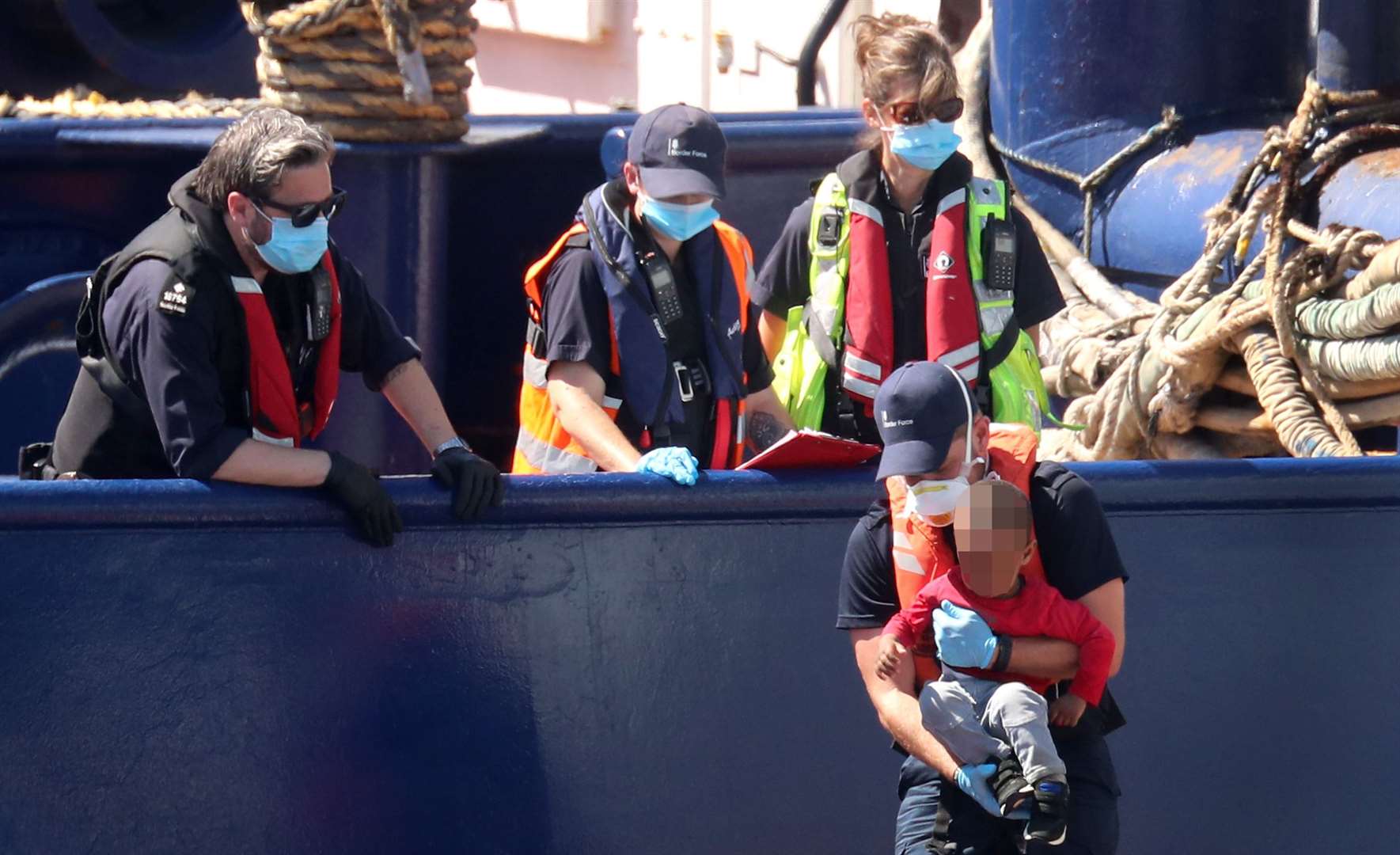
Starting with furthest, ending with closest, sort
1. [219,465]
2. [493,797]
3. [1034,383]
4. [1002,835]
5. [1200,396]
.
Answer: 1. [1200,396]
2. [1034,383]
3. [493,797]
4. [219,465]
5. [1002,835]

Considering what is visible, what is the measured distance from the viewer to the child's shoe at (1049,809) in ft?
9.10

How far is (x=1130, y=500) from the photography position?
3672mm

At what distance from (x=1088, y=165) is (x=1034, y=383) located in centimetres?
187

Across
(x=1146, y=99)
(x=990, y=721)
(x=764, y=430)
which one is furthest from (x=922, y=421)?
(x=1146, y=99)

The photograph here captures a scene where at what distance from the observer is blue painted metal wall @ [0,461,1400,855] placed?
3441mm

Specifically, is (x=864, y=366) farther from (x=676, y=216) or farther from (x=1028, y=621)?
(x=1028, y=621)

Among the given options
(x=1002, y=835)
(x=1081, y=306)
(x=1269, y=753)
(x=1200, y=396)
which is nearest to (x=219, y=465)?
(x=1002, y=835)

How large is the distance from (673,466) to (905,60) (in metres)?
0.99

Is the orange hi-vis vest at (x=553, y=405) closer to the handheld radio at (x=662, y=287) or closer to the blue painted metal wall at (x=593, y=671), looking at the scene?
the handheld radio at (x=662, y=287)

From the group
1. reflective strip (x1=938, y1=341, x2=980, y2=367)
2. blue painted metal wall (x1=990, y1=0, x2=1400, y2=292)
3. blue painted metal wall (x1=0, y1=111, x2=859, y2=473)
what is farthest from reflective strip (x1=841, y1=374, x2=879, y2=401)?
blue painted metal wall (x1=0, y1=111, x2=859, y2=473)

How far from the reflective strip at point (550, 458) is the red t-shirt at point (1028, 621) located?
1195 millimetres

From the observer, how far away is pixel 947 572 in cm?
293

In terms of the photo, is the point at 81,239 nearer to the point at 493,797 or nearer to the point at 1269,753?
the point at 493,797

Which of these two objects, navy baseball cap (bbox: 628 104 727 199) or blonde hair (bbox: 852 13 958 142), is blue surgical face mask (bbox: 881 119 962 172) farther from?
navy baseball cap (bbox: 628 104 727 199)
